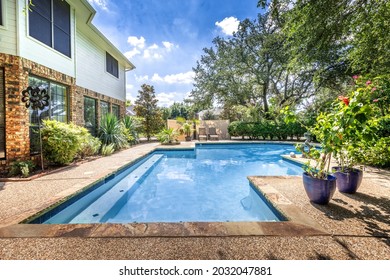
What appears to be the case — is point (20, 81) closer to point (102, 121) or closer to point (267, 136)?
point (102, 121)

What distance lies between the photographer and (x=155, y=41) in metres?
12.9

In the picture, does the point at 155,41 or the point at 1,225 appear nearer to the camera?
the point at 1,225

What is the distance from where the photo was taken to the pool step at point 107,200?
3.51m

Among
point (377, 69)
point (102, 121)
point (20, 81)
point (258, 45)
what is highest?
point (258, 45)

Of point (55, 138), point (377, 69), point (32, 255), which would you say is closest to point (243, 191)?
point (32, 255)

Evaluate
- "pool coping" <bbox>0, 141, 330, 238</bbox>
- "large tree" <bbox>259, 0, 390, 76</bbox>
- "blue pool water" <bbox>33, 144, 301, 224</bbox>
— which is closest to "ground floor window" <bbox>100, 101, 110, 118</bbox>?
"blue pool water" <bbox>33, 144, 301, 224</bbox>

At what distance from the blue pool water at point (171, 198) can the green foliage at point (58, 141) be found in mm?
1831

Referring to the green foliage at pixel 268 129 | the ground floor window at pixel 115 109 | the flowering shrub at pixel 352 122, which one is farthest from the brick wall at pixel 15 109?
the green foliage at pixel 268 129

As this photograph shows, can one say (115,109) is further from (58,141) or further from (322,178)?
(322,178)

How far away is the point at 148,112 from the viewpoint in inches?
647

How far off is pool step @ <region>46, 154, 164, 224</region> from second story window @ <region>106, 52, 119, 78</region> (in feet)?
25.1
